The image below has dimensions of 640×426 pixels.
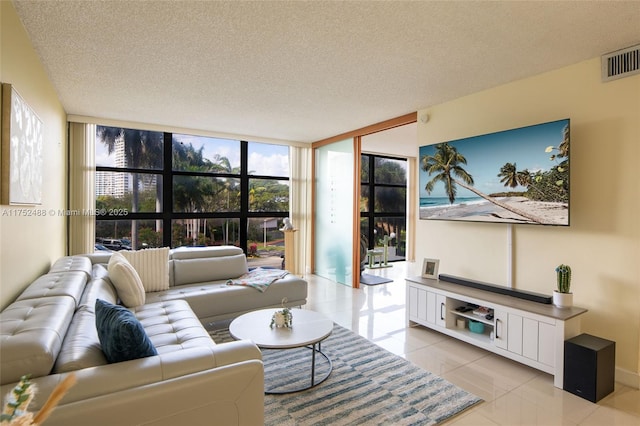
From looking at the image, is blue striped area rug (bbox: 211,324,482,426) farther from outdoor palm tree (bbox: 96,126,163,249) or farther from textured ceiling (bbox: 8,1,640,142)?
outdoor palm tree (bbox: 96,126,163,249)

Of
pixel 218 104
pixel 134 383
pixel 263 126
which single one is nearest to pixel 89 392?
pixel 134 383

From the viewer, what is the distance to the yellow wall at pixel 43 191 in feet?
6.54

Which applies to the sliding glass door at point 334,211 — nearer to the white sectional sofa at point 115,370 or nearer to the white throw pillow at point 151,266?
the white throw pillow at point 151,266

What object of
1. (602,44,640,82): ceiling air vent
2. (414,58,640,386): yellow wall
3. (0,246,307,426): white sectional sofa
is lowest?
(0,246,307,426): white sectional sofa

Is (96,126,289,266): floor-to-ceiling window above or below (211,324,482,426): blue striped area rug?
above

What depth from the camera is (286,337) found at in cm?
248

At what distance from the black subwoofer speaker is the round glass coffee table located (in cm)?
172

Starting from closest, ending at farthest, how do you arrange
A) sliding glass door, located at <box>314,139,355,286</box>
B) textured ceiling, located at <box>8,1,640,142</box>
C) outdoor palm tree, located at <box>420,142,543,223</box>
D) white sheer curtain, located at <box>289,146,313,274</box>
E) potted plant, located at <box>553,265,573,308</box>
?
1. textured ceiling, located at <box>8,1,640,142</box>
2. potted plant, located at <box>553,265,573,308</box>
3. outdoor palm tree, located at <box>420,142,543,223</box>
4. sliding glass door, located at <box>314,139,355,286</box>
5. white sheer curtain, located at <box>289,146,313,274</box>

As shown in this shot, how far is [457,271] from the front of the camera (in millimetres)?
3785

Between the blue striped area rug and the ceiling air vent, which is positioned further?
the ceiling air vent

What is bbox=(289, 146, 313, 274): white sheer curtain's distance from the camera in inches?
248

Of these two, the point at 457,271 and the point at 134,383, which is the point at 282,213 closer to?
the point at 457,271

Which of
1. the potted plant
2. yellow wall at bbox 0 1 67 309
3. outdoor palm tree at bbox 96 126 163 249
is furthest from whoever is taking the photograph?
outdoor palm tree at bbox 96 126 163 249

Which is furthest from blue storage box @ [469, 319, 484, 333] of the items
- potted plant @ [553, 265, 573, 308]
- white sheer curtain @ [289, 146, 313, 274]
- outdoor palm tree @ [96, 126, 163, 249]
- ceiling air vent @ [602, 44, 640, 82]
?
outdoor palm tree @ [96, 126, 163, 249]
